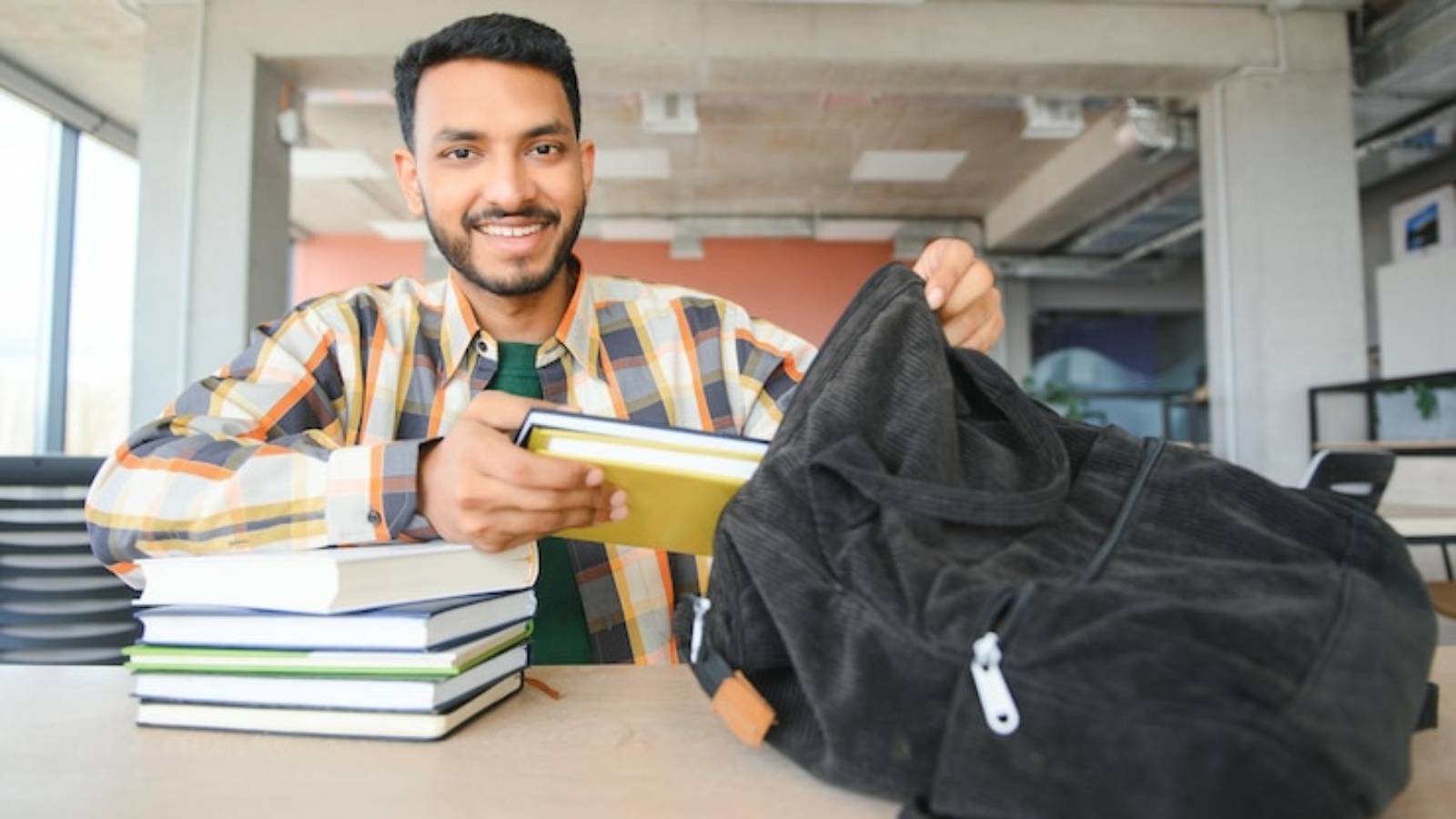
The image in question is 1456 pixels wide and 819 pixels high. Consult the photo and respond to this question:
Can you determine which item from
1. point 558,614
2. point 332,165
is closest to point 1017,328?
point 332,165

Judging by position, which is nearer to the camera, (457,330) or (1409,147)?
(457,330)

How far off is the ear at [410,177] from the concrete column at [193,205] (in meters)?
3.49

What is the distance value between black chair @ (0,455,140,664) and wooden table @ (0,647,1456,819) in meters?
0.66

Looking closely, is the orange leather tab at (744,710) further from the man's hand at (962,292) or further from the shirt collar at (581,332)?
the shirt collar at (581,332)

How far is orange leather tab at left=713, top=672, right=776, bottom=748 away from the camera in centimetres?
50

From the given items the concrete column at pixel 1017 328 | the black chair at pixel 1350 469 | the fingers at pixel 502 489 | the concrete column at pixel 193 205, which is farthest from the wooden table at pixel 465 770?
the concrete column at pixel 1017 328

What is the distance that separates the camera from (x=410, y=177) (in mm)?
1140

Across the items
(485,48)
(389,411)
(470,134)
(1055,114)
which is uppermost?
(1055,114)

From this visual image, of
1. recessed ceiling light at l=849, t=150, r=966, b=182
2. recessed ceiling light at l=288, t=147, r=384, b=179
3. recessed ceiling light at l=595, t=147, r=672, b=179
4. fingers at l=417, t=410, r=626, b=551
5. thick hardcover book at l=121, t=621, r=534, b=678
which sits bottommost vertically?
thick hardcover book at l=121, t=621, r=534, b=678

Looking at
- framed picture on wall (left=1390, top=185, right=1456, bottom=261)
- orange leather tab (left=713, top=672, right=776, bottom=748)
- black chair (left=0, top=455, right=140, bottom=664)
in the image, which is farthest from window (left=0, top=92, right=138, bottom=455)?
framed picture on wall (left=1390, top=185, right=1456, bottom=261)

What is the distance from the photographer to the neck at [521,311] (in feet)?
3.78

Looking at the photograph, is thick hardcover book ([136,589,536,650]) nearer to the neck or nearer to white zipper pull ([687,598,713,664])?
white zipper pull ([687,598,713,664])

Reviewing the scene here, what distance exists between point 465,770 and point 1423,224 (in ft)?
27.8

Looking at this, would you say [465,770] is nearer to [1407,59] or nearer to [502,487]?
[502,487]
